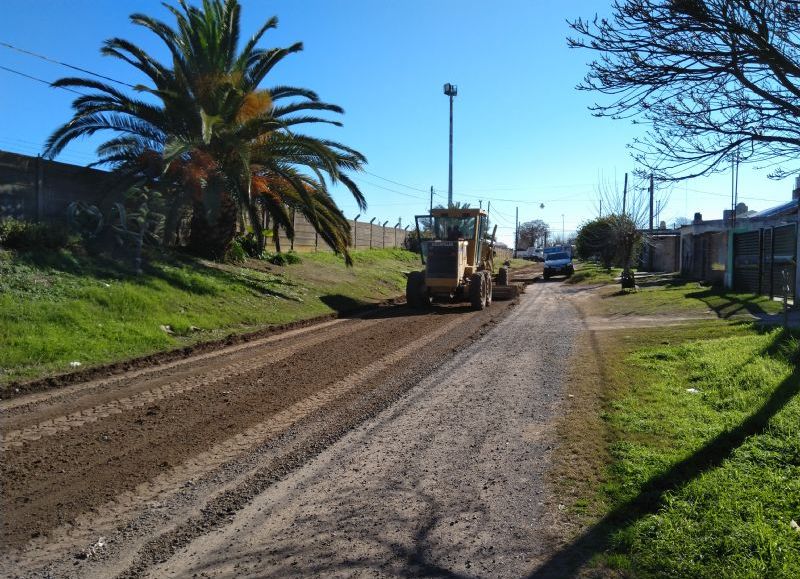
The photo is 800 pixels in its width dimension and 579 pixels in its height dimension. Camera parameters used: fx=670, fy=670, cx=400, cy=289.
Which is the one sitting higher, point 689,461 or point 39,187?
point 39,187

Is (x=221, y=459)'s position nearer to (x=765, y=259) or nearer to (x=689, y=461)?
(x=689, y=461)

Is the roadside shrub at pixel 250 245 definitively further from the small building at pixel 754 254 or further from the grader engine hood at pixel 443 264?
the small building at pixel 754 254

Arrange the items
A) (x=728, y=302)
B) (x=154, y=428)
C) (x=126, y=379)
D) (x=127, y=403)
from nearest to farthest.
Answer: (x=154, y=428), (x=127, y=403), (x=126, y=379), (x=728, y=302)

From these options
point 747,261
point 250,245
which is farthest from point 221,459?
point 747,261

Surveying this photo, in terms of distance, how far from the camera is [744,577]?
3693 millimetres

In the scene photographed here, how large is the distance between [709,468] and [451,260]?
1519 centimetres

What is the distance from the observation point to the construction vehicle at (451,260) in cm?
2036

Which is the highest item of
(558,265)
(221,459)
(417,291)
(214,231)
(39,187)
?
(39,187)

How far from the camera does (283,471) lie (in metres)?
5.89

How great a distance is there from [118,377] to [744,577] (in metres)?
8.40

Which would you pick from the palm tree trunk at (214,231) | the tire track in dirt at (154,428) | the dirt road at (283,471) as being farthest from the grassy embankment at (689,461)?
the palm tree trunk at (214,231)

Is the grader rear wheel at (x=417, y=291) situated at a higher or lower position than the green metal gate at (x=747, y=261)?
lower

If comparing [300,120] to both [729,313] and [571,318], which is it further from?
[729,313]

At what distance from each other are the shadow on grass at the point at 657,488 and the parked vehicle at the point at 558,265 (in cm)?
3588
